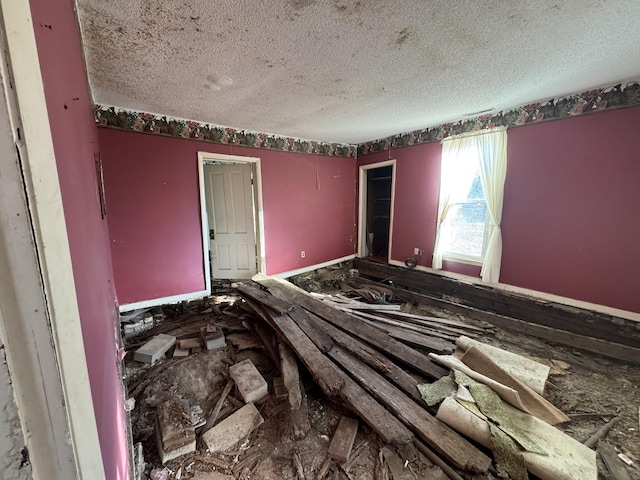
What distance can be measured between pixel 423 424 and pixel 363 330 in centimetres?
96

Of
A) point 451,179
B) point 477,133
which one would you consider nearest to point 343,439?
point 451,179

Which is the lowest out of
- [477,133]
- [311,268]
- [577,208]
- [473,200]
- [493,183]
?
[311,268]

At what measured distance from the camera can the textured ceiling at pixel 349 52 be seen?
144cm

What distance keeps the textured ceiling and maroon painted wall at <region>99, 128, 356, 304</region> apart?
1.85 ft

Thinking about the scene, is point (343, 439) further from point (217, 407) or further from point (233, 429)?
point (217, 407)

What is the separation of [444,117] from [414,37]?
6.89 feet

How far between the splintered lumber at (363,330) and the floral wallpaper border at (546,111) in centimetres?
312

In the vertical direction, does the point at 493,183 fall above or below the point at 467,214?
above

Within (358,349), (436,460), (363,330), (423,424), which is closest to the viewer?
(436,460)

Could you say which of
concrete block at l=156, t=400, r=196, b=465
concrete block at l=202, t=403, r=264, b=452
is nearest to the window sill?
concrete block at l=202, t=403, r=264, b=452

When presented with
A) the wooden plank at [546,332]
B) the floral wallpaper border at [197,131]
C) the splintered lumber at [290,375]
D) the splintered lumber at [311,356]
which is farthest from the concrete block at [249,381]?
the floral wallpaper border at [197,131]

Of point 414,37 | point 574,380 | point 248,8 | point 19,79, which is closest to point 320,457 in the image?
point 19,79

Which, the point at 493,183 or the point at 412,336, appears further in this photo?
the point at 493,183

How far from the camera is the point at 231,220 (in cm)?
436
